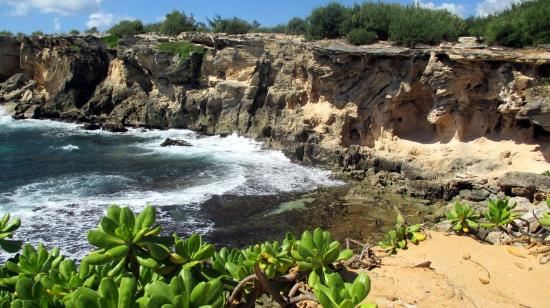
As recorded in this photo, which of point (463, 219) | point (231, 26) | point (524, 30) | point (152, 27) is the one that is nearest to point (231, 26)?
point (231, 26)

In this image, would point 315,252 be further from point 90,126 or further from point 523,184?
point 90,126

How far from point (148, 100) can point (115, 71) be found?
4.98 meters

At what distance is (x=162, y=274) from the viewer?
4.16 m

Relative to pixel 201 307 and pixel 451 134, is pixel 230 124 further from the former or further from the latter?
pixel 201 307

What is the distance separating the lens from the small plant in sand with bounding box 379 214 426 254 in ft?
22.4

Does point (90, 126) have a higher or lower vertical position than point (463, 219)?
lower

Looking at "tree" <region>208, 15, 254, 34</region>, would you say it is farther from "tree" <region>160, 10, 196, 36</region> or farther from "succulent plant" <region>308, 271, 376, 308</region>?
"succulent plant" <region>308, 271, 376, 308</region>

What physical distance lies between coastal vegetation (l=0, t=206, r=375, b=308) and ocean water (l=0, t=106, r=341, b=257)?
1075 cm

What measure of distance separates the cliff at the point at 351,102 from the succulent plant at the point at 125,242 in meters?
15.9

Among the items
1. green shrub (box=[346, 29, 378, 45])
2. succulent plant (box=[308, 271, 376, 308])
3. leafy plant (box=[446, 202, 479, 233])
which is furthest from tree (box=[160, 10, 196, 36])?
succulent plant (box=[308, 271, 376, 308])

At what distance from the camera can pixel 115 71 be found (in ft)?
130

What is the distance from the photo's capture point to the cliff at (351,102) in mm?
19656

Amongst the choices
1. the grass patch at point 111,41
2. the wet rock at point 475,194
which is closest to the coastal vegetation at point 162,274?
the wet rock at point 475,194

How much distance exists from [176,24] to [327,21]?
819 inches
